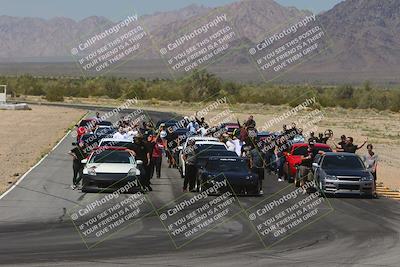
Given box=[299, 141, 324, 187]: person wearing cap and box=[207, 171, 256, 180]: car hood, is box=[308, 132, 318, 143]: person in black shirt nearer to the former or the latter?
box=[299, 141, 324, 187]: person wearing cap

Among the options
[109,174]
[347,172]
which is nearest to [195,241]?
[109,174]

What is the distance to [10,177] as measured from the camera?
26.4 m

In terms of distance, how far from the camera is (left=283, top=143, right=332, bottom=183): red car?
27.0 meters

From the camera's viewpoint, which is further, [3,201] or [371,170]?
[371,170]

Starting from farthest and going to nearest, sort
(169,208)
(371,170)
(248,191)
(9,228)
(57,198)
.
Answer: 1. (371,170)
2. (248,191)
3. (57,198)
4. (169,208)
5. (9,228)

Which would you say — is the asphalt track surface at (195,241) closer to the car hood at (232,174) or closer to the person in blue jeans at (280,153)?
the car hood at (232,174)

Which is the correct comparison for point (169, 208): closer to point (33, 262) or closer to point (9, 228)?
point (9, 228)

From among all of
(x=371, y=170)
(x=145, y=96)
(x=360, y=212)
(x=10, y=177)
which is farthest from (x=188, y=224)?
(x=145, y=96)

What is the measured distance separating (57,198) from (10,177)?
5584 millimetres

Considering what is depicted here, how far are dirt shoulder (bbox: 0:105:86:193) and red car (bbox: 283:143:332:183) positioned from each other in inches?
338

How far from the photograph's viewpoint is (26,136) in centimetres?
4931

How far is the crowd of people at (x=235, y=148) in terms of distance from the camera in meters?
23.9

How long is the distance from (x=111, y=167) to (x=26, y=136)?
27.4 m

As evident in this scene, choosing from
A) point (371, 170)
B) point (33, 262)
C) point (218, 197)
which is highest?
point (33, 262)
